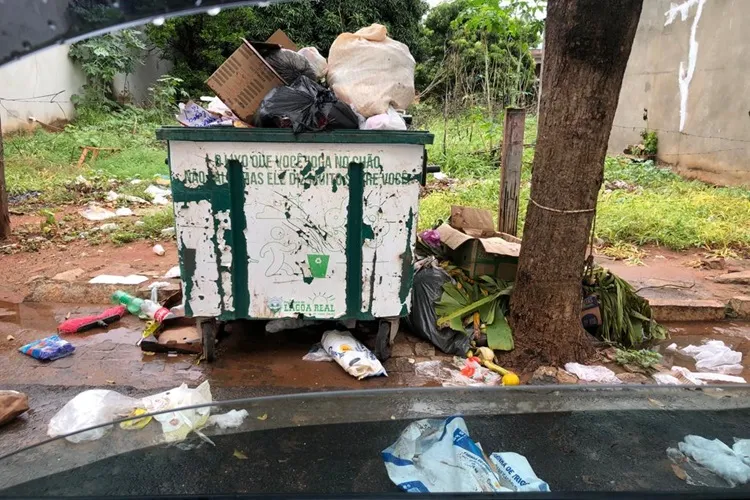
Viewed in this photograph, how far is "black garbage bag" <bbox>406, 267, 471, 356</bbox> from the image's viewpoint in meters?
3.64

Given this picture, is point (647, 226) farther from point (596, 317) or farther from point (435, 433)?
point (435, 433)

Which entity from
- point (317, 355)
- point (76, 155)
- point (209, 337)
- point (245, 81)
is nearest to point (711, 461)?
point (317, 355)

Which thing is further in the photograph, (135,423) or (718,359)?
(718,359)

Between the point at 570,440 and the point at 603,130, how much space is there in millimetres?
2080

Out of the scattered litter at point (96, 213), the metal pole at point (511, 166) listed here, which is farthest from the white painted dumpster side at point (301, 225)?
the scattered litter at point (96, 213)

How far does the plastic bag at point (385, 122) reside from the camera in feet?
10.4

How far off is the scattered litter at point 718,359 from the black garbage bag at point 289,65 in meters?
3.08

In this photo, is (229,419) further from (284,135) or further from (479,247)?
(479,247)

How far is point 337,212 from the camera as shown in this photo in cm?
317

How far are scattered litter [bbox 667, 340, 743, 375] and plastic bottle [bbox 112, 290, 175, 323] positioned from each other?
3566 mm

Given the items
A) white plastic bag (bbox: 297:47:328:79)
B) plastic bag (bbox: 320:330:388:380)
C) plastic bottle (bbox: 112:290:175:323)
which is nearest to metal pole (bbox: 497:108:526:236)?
white plastic bag (bbox: 297:47:328:79)

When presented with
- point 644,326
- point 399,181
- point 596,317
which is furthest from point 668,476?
point 644,326

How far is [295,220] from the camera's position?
3.16 metres

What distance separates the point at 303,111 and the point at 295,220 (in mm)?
604
